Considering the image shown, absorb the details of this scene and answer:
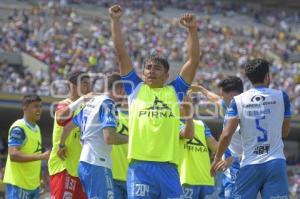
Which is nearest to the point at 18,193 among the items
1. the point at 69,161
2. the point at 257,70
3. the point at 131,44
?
the point at 69,161

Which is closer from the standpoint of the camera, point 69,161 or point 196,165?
point 69,161

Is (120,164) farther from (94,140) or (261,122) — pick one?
(261,122)

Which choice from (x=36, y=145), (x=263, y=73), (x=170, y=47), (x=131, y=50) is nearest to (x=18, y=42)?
(x=131, y=50)

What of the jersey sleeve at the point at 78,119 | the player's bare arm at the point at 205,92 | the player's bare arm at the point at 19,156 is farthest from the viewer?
the player's bare arm at the point at 205,92

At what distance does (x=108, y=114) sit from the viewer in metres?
9.26

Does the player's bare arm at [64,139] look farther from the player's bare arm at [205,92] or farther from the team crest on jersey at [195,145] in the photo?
the player's bare arm at [205,92]

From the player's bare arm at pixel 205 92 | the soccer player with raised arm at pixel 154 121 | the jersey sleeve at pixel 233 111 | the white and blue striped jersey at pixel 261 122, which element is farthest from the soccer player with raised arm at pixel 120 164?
the white and blue striped jersey at pixel 261 122

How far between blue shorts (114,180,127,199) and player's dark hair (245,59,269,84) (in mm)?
2598

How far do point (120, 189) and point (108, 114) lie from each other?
1499 mm

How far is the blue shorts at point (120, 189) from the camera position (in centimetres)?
1022

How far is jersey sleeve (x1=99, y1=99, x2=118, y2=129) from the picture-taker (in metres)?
9.18

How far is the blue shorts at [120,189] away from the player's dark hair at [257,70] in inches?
102

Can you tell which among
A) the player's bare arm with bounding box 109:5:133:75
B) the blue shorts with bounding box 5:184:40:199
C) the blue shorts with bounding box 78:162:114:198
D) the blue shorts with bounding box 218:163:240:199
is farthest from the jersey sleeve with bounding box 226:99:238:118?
the blue shorts with bounding box 5:184:40:199

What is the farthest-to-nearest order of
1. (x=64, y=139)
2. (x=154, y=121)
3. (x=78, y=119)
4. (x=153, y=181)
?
(x=64, y=139) → (x=78, y=119) → (x=154, y=121) → (x=153, y=181)
